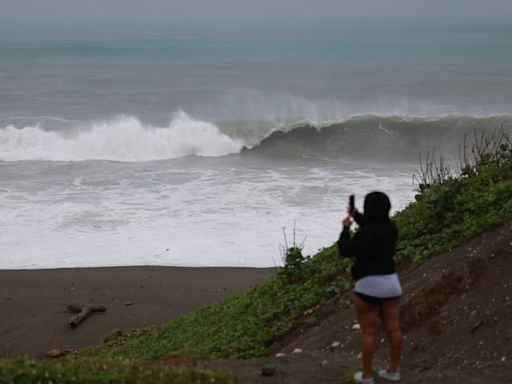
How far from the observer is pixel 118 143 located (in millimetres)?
30078

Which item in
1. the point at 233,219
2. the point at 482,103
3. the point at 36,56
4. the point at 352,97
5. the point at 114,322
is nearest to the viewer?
the point at 114,322

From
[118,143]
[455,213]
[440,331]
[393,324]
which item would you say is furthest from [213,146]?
[393,324]

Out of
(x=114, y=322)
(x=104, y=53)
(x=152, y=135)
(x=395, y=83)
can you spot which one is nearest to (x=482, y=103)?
(x=395, y=83)

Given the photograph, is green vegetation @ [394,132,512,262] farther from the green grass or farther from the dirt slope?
the dirt slope

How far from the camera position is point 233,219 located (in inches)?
696

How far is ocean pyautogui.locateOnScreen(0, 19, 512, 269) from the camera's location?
1638 centimetres

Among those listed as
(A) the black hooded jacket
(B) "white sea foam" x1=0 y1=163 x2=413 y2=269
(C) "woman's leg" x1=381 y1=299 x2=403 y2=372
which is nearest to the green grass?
(C) "woman's leg" x1=381 y1=299 x2=403 y2=372

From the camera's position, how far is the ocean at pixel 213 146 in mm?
16375

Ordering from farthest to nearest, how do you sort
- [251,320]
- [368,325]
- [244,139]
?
[244,139] → [251,320] → [368,325]

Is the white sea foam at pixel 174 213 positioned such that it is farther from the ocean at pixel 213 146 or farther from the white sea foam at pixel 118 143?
the white sea foam at pixel 118 143

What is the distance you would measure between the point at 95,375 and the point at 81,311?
251 inches

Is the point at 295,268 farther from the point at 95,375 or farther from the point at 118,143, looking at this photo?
the point at 118,143

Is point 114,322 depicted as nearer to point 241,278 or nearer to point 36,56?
point 241,278

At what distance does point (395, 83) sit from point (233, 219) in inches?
1389
